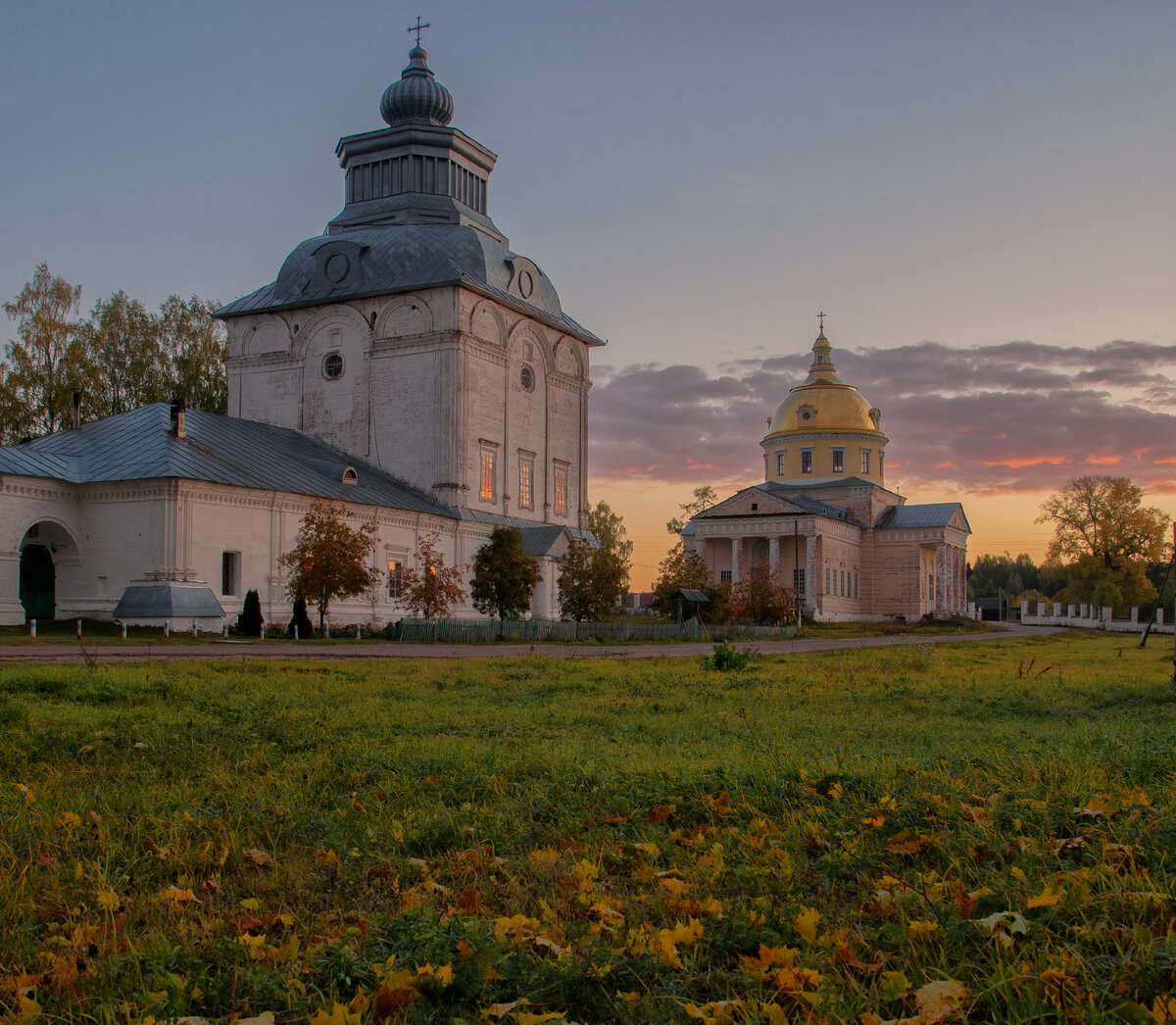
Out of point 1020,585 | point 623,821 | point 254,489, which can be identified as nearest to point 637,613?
point 254,489

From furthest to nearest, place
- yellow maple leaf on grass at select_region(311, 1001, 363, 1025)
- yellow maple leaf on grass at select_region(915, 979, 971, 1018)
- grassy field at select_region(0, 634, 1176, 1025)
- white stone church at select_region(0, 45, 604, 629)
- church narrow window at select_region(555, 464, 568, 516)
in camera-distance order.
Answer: church narrow window at select_region(555, 464, 568, 516), white stone church at select_region(0, 45, 604, 629), grassy field at select_region(0, 634, 1176, 1025), yellow maple leaf on grass at select_region(915, 979, 971, 1018), yellow maple leaf on grass at select_region(311, 1001, 363, 1025)

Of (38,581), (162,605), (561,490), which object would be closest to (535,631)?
(162,605)

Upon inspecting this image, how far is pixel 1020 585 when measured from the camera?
13612 centimetres

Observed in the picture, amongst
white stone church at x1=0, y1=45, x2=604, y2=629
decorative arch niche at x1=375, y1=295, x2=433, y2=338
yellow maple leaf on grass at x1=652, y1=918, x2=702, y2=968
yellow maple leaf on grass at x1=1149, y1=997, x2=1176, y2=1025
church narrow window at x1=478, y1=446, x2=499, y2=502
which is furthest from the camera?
church narrow window at x1=478, y1=446, x2=499, y2=502

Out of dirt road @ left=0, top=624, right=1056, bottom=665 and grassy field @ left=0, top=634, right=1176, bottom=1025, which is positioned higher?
grassy field @ left=0, top=634, right=1176, bottom=1025

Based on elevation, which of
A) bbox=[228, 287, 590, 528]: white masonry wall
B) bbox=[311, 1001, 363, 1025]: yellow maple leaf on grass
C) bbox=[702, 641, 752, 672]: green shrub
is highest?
bbox=[228, 287, 590, 528]: white masonry wall

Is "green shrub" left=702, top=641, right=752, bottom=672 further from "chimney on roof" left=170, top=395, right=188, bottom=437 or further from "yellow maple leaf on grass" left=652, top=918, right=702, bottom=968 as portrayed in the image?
"chimney on roof" left=170, top=395, right=188, bottom=437

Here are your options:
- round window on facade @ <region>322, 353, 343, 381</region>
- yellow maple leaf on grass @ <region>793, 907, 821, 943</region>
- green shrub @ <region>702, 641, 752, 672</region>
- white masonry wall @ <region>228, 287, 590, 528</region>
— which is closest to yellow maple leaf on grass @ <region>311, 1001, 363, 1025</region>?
yellow maple leaf on grass @ <region>793, 907, 821, 943</region>

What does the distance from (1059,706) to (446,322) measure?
121ft

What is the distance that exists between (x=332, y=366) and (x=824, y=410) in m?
39.3

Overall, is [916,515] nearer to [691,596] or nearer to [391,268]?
[691,596]

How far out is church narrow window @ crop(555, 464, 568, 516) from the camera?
2053 inches

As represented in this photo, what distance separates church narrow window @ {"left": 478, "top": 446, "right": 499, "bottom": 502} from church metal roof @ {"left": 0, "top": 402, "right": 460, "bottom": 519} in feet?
13.1

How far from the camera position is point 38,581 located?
1275 inches
